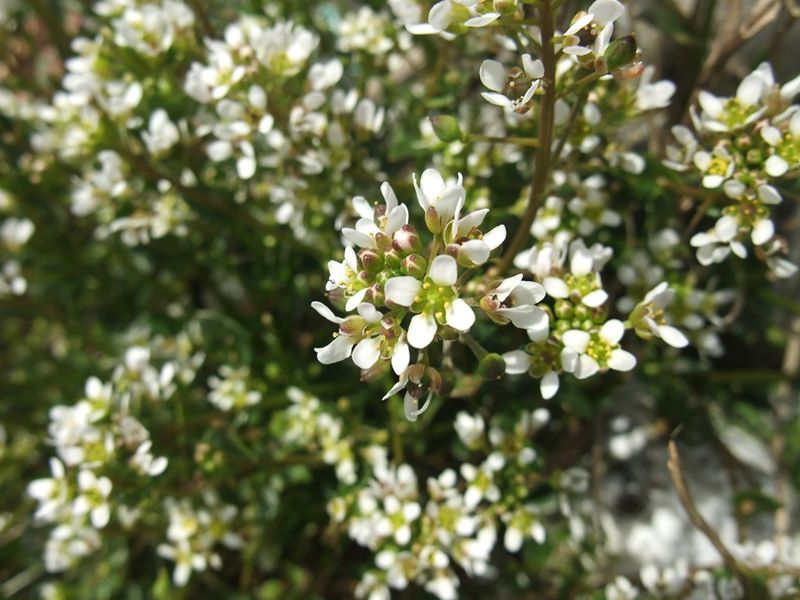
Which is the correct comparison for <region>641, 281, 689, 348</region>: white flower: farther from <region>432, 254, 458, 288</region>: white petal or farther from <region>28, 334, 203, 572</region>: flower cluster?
<region>28, 334, 203, 572</region>: flower cluster

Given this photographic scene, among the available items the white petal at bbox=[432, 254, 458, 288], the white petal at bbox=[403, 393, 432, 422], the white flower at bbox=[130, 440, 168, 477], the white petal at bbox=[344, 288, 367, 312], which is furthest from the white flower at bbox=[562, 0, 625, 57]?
the white flower at bbox=[130, 440, 168, 477]

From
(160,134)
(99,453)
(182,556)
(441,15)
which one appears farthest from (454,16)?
(182,556)

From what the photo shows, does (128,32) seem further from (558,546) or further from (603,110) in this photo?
(558,546)

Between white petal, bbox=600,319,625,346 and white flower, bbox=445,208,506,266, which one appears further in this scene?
white petal, bbox=600,319,625,346

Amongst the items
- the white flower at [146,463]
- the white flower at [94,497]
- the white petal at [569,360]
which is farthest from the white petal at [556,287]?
the white flower at [94,497]

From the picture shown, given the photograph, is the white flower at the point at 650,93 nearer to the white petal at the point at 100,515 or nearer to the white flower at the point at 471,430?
the white flower at the point at 471,430

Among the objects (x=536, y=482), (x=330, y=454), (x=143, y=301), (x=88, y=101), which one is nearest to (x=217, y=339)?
(x=143, y=301)
